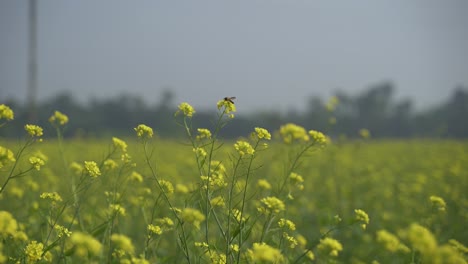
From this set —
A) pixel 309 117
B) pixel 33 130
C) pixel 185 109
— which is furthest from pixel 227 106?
pixel 309 117

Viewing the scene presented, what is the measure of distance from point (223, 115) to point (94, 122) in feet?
107

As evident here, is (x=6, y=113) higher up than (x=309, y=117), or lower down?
higher up

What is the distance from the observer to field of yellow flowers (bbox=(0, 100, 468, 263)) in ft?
5.83

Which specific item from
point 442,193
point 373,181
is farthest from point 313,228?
point 442,193

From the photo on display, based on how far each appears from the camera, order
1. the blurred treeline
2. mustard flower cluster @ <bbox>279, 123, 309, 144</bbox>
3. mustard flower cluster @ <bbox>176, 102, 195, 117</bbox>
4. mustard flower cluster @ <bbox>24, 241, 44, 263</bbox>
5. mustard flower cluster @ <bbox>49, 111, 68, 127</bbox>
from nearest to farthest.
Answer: mustard flower cluster @ <bbox>24, 241, 44, 263</bbox> < mustard flower cluster @ <bbox>176, 102, 195, 117</bbox> < mustard flower cluster @ <bbox>279, 123, 309, 144</bbox> < mustard flower cluster @ <bbox>49, 111, 68, 127</bbox> < the blurred treeline

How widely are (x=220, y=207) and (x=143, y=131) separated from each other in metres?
0.73

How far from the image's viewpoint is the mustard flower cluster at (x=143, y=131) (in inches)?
78.7

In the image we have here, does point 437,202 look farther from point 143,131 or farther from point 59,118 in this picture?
point 59,118

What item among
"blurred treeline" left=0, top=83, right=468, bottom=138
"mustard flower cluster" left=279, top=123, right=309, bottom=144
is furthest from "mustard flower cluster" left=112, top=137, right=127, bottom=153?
"blurred treeline" left=0, top=83, right=468, bottom=138

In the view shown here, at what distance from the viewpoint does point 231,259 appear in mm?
1928

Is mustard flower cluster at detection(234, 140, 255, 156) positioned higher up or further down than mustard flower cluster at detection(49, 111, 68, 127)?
higher up

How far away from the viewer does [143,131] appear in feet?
6.66

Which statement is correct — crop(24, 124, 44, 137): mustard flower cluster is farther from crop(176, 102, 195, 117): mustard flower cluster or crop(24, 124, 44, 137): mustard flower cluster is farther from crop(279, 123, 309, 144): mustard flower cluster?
crop(279, 123, 309, 144): mustard flower cluster

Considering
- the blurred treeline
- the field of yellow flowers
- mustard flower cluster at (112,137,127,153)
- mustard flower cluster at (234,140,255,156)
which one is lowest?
the blurred treeline
